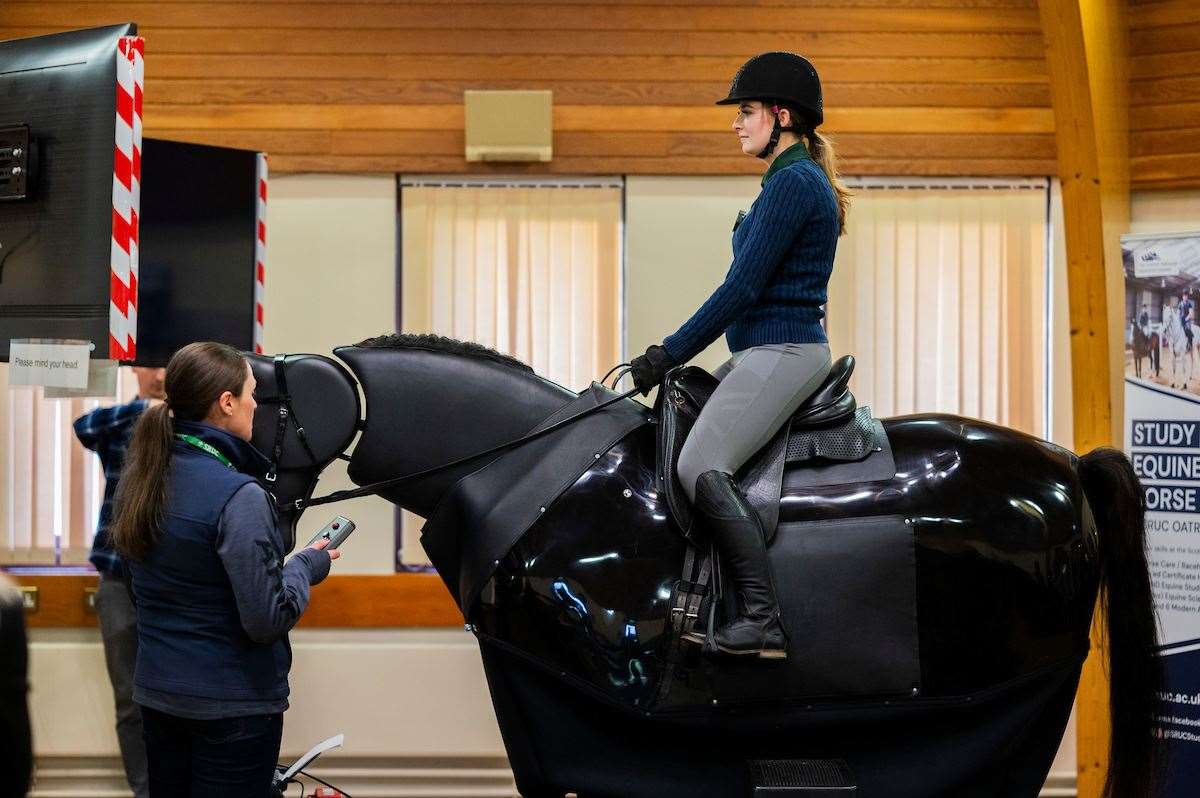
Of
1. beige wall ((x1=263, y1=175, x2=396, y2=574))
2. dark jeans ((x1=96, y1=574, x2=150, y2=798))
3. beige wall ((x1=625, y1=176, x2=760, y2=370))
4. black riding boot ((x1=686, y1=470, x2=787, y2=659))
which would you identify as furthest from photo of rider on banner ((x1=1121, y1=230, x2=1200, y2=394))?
dark jeans ((x1=96, y1=574, x2=150, y2=798))

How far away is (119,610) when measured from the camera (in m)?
4.37

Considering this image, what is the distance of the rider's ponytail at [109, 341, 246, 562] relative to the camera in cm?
215

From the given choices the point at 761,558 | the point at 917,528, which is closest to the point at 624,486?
the point at 761,558

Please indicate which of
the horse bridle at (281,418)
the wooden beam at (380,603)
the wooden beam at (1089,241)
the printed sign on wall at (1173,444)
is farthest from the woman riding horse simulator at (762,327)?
the wooden beam at (380,603)

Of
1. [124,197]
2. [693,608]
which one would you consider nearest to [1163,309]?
[693,608]

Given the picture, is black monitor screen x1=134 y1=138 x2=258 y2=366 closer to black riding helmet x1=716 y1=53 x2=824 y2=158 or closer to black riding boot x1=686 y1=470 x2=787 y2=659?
black riding helmet x1=716 y1=53 x2=824 y2=158

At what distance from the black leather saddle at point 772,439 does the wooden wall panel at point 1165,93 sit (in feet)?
9.90

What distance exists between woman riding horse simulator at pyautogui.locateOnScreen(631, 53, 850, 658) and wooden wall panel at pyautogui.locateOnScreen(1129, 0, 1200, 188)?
9.37ft

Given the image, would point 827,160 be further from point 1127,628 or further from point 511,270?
point 511,270

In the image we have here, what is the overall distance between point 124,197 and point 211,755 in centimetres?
120

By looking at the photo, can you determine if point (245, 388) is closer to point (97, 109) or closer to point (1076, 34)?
point (97, 109)

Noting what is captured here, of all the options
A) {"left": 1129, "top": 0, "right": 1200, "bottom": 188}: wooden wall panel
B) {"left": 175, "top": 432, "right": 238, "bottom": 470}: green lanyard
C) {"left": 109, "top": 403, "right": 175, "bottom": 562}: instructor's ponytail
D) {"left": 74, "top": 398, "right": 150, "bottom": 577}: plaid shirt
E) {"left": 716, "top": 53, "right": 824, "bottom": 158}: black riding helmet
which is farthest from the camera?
{"left": 1129, "top": 0, "right": 1200, "bottom": 188}: wooden wall panel

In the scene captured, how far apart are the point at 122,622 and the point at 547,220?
Answer: 253 centimetres

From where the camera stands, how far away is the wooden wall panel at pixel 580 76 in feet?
16.1
